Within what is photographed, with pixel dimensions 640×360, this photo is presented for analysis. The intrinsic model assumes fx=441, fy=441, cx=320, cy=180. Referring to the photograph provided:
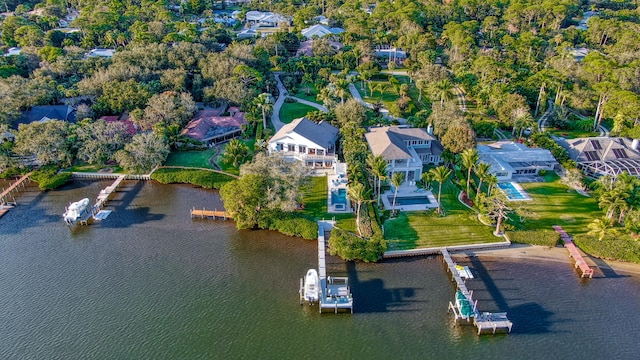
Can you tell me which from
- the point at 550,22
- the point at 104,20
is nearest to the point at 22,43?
the point at 104,20

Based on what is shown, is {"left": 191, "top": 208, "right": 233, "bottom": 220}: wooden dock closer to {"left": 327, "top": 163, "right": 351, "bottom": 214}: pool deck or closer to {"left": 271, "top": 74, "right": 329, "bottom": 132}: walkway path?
{"left": 327, "top": 163, "right": 351, "bottom": 214}: pool deck

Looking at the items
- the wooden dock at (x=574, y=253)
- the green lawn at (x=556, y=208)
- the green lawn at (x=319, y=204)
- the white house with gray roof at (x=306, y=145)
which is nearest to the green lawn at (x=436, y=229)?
the green lawn at (x=319, y=204)

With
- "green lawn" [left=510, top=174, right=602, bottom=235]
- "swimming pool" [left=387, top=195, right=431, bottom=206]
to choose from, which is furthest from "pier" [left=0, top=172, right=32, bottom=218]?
"green lawn" [left=510, top=174, right=602, bottom=235]

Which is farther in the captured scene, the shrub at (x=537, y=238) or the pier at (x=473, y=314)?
the shrub at (x=537, y=238)

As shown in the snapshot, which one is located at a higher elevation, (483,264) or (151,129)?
(151,129)

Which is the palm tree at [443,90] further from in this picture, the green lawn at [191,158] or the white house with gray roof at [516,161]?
the green lawn at [191,158]

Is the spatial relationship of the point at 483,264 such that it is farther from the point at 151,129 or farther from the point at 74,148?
the point at 74,148
